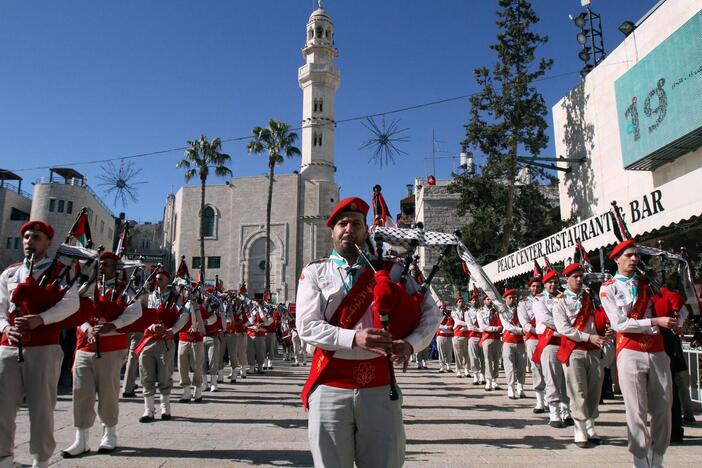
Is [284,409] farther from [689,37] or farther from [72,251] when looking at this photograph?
[689,37]

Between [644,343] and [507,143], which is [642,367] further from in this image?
[507,143]

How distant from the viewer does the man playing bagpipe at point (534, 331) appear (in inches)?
382

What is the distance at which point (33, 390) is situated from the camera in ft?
15.8

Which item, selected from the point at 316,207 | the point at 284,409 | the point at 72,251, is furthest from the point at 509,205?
the point at 316,207

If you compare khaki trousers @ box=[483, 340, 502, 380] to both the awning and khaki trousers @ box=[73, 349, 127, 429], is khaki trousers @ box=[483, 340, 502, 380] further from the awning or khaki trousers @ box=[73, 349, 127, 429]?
khaki trousers @ box=[73, 349, 127, 429]

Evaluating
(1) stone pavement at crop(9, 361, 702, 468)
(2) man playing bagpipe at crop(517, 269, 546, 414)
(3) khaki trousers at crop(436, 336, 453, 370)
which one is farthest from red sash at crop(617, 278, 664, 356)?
(3) khaki trousers at crop(436, 336, 453, 370)

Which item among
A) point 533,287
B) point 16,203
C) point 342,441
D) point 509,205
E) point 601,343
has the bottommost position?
point 342,441

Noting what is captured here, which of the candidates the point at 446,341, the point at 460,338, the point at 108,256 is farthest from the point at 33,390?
the point at 446,341

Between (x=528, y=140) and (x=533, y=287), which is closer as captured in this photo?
A: (x=533, y=287)

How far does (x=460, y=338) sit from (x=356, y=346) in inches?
573

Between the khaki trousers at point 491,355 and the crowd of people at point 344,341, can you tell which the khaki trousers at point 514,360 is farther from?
the khaki trousers at point 491,355

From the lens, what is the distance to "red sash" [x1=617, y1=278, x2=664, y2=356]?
17.3 ft

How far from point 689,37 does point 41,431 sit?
58.6ft

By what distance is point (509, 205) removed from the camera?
26094 mm
